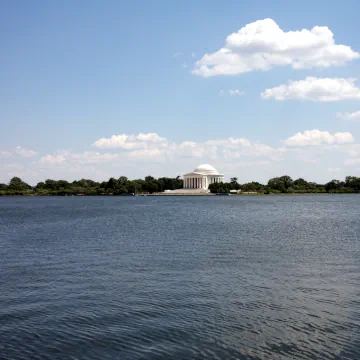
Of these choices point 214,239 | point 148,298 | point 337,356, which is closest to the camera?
point 337,356

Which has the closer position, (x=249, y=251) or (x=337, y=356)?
(x=337, y=356)

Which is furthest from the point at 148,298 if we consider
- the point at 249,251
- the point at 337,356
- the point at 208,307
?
the point at 249,251

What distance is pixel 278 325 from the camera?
1568cm

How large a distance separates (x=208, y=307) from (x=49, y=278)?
960 cm

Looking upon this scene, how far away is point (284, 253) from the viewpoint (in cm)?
3192

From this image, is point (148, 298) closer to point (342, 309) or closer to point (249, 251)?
point (342, 309)

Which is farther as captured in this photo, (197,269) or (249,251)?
(249,251)

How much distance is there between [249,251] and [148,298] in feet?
48.6

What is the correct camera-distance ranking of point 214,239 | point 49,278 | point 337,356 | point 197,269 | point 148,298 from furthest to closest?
point 214,239 → point 197,269 → point 49,278 → point 148,298 → point 337,356

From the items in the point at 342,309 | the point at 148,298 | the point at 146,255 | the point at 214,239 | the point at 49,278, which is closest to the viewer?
the point at 342,309

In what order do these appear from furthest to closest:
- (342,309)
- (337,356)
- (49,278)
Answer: (49,278), (342,309), (337,356)

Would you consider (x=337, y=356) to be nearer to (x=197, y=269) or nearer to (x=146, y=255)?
(x=197, y=269)

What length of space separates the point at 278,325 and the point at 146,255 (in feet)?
54.1

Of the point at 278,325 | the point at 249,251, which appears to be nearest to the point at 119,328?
the point at 278,325
